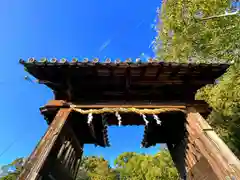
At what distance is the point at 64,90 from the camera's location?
540 centimetres

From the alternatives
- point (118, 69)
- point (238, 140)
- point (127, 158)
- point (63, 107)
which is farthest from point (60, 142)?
point (127, 158)

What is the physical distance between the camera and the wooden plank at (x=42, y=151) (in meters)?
3.45

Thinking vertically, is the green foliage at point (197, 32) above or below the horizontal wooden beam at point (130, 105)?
above

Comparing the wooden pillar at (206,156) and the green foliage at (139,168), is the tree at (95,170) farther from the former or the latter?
the wooden pillar at (206,156)

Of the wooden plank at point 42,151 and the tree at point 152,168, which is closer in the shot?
the wooden plank at point 42,151

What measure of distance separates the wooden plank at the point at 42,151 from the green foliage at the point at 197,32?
7.51 meters

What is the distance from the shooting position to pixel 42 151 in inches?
153

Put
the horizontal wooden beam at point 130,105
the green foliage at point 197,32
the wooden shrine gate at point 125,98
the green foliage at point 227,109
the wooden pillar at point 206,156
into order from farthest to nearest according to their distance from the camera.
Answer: the green foliage at point 227,109
the green foliage at point 197,32
the horizontal wooden beam at point 130,105
the wooden shrine gate at point 125,98
the wooden pillar at point 206,156

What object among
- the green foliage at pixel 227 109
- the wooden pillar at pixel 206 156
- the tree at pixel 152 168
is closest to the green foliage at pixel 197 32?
the green foliage at pixel 227 109

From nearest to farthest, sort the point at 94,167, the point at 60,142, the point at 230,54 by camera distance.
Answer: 1. the point at 60,142
2. the point at 230,54
3. the point at 94,167

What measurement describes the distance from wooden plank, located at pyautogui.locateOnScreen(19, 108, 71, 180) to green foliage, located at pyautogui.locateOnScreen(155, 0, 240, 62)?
751 cm

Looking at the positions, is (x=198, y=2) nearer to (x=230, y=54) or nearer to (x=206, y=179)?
(x=230, y=54)

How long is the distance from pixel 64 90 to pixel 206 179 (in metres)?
4.59

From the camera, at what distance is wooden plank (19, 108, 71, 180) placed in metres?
3.45
